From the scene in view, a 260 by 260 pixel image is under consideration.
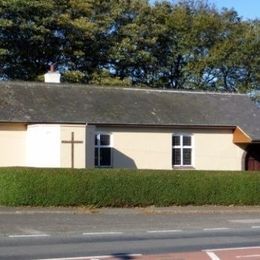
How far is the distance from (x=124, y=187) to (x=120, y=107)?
796 centimetres

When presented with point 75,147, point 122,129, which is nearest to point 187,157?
point 122,129

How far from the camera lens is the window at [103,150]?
3297 centimetres

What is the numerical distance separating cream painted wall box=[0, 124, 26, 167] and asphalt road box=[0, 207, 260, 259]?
684 cm

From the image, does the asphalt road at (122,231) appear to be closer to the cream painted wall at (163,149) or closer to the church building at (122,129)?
the church building at (122,129)

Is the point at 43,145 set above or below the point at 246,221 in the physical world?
above

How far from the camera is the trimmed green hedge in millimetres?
25688

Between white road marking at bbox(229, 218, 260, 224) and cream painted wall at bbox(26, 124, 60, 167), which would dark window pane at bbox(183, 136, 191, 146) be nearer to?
cream painted wall at bbox(26, 124, 60, 167)

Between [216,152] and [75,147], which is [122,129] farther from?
[216,152]

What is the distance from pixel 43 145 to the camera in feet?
103

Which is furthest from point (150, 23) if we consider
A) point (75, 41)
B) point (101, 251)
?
point (101, 251)

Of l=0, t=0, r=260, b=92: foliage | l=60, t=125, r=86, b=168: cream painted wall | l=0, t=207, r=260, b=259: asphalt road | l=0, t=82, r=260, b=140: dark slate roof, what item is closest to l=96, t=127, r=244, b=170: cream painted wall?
l=0, t=82, r=260, b=140: dark slate roof

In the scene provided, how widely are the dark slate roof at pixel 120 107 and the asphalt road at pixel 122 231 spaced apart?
6931 millimetres

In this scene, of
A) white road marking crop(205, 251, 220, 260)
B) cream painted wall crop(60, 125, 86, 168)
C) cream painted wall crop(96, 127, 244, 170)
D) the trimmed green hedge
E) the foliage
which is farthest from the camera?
the foliage

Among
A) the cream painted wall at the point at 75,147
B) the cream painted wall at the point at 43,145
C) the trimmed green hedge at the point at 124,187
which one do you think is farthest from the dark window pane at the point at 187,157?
the cream painted wall at the point at 43,145
